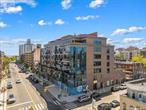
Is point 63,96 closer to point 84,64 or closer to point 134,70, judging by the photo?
point 84,64

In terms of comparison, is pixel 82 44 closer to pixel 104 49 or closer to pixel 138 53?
pixel 104 49

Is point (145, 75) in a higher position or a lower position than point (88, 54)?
lower

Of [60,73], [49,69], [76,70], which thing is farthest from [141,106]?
[49,69]

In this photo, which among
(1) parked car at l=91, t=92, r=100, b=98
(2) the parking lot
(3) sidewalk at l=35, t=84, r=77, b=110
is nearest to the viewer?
(2) the parking lot

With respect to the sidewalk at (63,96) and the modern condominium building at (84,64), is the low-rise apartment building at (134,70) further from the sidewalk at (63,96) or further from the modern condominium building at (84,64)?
the sidewalk at (63,96)

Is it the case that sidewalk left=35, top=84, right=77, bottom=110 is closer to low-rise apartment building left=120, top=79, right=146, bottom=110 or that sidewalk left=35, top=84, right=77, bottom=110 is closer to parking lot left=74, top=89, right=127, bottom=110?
parking lot left=74, top=89, right=127, bottom=110

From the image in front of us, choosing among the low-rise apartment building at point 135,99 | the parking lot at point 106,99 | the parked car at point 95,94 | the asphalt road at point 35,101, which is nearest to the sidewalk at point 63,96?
→ the asphalt road at point 35,101

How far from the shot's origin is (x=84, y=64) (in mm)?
69250

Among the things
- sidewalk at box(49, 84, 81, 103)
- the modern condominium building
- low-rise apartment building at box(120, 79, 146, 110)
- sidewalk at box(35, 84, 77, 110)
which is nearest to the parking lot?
sidewalk at box(35, 84, 77, 110)

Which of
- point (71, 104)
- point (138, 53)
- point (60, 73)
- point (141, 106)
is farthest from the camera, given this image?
point (138, 53)

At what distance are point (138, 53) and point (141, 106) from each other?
153 metres

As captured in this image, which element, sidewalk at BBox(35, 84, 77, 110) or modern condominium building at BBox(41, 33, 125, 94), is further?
modern condominium building at BBox(41, 33, 125, 94)

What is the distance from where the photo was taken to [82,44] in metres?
68.2

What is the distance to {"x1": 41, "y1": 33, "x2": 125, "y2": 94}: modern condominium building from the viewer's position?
6762cm
